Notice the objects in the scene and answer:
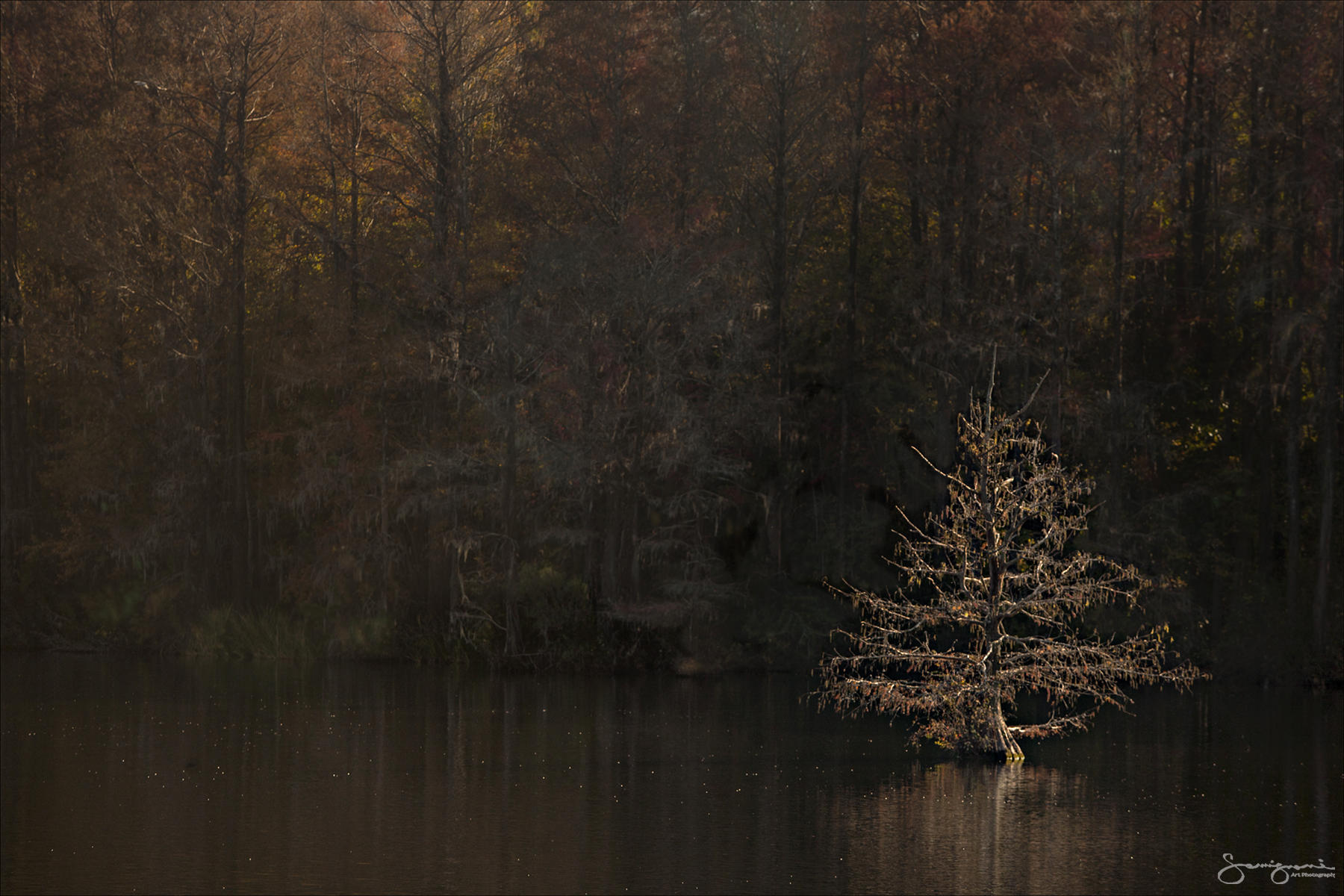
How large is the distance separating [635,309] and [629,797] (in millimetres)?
21105

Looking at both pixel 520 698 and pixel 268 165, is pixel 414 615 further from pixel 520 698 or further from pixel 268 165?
pixel 268 165

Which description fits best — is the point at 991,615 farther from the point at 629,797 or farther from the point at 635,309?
the point at 635,309

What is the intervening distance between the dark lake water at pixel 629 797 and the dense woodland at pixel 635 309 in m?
7.26

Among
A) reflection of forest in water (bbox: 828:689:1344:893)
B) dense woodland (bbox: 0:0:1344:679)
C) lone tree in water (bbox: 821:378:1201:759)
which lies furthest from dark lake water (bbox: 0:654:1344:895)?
dense woodland (bbox: 0:0:1344:679)

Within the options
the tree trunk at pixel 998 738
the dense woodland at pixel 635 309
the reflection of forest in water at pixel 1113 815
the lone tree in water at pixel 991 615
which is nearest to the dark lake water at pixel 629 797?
the reflection of forest in water at pixel 1113 815

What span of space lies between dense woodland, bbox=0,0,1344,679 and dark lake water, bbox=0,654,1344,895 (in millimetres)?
7260

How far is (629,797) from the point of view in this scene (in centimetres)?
2328

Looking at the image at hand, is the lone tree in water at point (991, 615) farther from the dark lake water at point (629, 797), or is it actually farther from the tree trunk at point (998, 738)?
the dark lake water at point (629, 797)

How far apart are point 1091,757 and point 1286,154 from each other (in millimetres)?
20271

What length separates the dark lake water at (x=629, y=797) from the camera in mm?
18141

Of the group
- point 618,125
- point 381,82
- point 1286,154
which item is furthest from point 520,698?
point 1286,154

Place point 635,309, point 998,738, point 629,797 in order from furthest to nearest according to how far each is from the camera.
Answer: point 635,309 → point 998,738 → point 629,797

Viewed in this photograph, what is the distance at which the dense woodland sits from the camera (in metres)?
41.8

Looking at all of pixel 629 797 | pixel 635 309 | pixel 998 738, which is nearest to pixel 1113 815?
pixel 998 738
